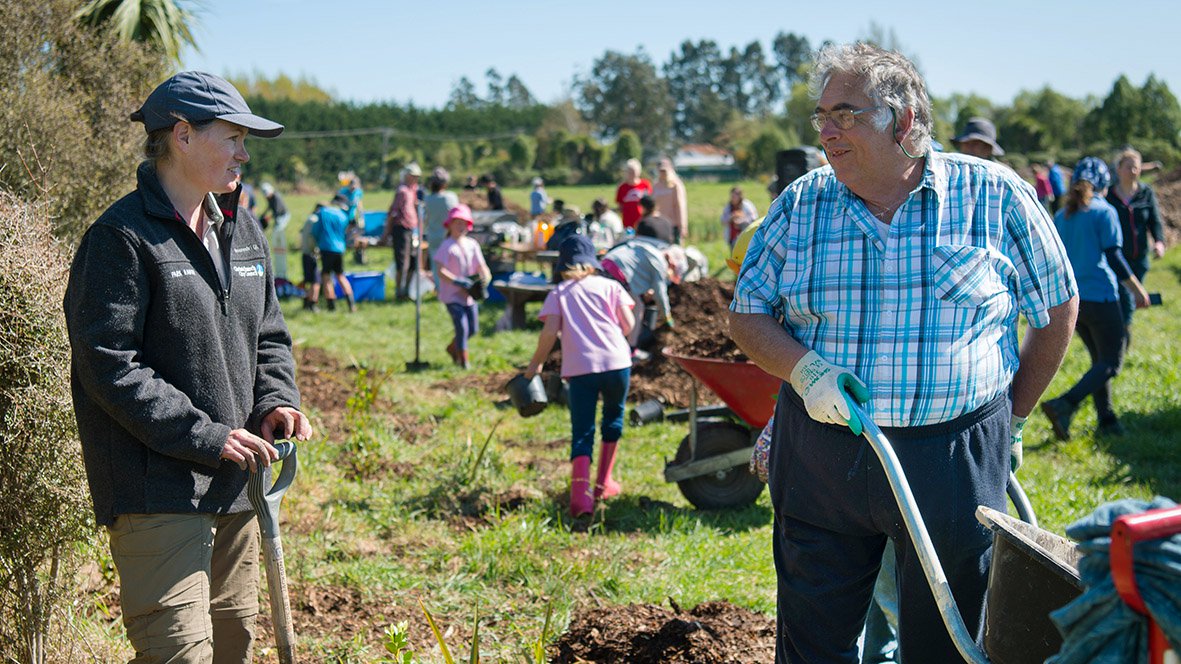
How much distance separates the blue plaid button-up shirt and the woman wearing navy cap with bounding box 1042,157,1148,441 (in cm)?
471

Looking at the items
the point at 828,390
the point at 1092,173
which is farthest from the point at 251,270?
the point at 1092,173

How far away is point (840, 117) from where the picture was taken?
8.95 feet

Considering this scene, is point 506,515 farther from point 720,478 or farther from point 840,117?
point 840,117

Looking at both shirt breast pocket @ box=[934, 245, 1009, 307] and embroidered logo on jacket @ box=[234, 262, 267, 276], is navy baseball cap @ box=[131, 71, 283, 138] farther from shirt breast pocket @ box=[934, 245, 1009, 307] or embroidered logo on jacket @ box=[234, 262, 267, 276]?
shirt breast pocket @ box=[934, 245, 1009, 307]

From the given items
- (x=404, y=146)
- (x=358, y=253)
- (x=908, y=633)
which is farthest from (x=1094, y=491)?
(x=404, y=146)

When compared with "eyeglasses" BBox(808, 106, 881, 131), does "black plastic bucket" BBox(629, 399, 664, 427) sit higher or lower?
lower

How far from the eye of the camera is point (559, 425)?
8.12 meters

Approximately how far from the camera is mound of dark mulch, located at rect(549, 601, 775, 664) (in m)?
3.77

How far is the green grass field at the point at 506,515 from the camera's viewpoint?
4.43 meters

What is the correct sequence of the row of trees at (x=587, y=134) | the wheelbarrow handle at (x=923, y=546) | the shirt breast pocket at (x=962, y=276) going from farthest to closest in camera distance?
the row of trees at (x=587, y=134)
the shirt breast pocket at (x=962, y=276)
the wheelbarrow handle at (x=923, y=546)

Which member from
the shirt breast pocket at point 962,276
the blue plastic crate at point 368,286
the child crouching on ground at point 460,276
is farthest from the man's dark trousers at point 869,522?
the blue plastic crate at point 368,286

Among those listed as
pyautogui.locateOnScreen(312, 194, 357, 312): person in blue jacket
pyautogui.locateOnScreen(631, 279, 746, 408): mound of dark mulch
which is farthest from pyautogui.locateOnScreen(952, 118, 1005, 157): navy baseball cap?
pyautogui.locateOnScreen(312, 194, 357, 312): person in blue jacket

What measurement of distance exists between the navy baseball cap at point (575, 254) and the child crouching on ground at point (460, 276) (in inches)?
158

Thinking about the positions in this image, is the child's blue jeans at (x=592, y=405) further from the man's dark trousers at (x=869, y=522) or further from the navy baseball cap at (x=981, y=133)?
the navy baseball cap at (x=981, y=133)
